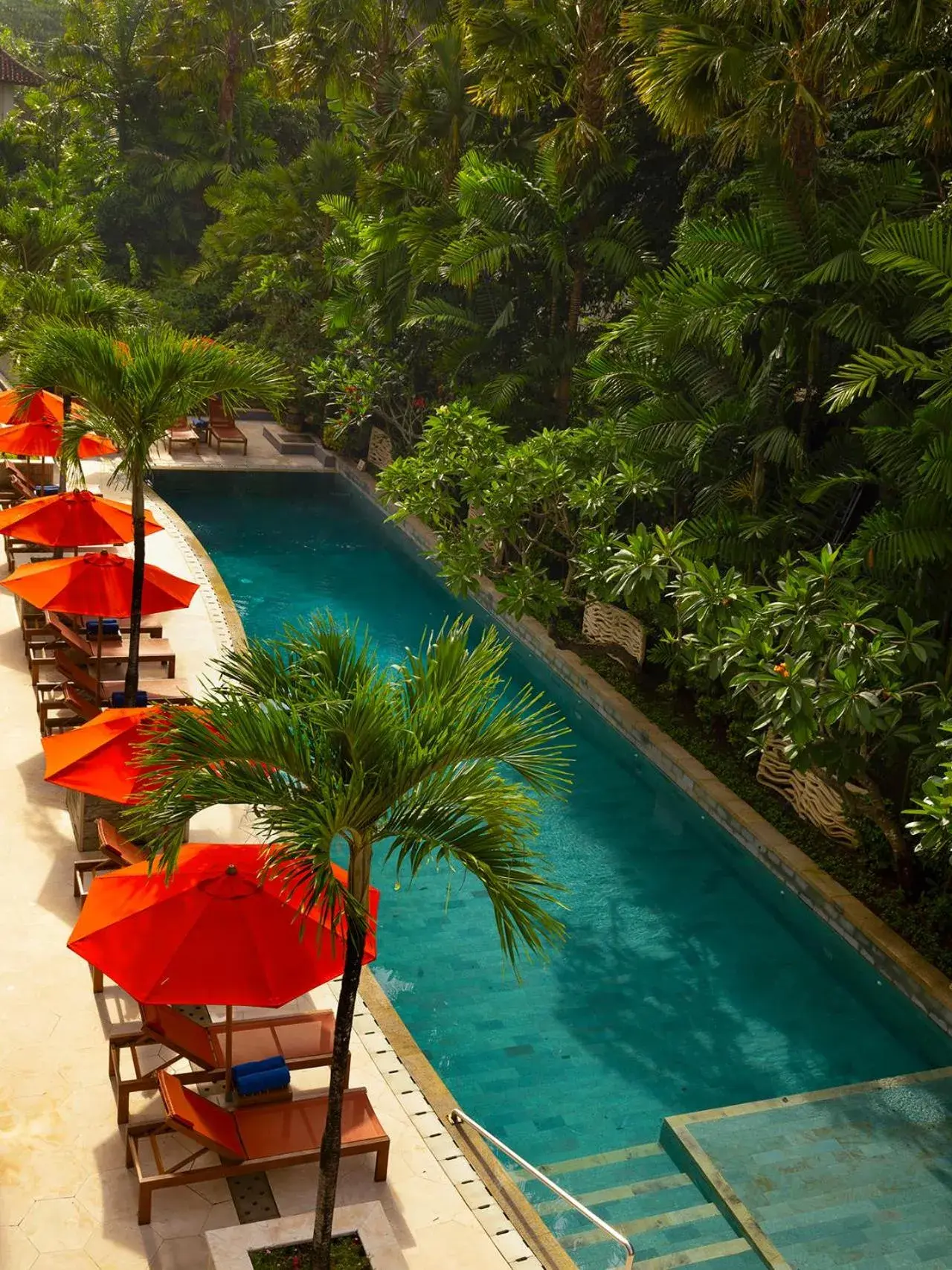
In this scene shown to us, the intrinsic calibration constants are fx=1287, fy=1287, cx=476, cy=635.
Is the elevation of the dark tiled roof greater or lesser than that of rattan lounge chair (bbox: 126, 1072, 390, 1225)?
greater

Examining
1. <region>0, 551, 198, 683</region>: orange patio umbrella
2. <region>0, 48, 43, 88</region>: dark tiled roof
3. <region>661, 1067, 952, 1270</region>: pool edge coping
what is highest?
<region>0, 48, 43, 88</region>: dark tiled roof

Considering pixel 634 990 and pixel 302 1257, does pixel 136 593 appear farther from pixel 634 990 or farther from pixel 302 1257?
pixel 302 1257

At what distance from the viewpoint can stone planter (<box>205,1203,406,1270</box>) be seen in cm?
621

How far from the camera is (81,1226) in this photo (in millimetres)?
6594

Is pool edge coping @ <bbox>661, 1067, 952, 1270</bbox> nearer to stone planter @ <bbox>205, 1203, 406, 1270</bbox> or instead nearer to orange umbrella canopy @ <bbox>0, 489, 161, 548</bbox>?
stone planter @ <bbox>205, 1203, 406, 1270</bbox>

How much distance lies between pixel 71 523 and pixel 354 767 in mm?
8675

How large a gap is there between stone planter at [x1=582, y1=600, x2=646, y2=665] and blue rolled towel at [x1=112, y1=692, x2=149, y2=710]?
18.9 ft

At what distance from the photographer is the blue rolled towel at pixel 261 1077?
7.30 m

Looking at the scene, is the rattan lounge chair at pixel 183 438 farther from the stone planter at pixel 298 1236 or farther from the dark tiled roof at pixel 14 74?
the dark tiled roof at pixel 14 74

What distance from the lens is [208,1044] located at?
7484 millimetres

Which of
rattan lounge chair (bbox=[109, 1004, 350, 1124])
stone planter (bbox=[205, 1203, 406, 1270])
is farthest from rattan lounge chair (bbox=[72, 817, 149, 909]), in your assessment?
stone planter (bbox=[205, 1203, 406, 1270])

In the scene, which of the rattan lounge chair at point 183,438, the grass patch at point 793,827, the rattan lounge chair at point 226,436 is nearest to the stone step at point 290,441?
the rattan lounge chair at point 226,436

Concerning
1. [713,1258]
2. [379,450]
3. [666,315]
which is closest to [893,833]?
[713,1258]

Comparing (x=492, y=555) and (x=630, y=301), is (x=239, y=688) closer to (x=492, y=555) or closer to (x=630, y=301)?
(x=492, y=555)
